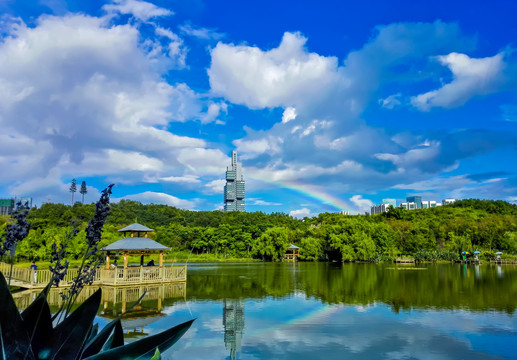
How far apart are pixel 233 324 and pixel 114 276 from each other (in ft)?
33.3

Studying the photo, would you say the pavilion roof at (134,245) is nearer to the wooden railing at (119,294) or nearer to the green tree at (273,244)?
the wooden railing at (119,294)

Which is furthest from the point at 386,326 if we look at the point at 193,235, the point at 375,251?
the point at 193,235

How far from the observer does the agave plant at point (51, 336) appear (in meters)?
1.62

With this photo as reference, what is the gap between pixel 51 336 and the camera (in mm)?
1890

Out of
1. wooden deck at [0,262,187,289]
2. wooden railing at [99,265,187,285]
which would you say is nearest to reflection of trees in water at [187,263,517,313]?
wooden railing at [99,265,187,285]

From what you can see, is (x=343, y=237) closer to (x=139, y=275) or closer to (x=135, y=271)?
(x=139, y=275)

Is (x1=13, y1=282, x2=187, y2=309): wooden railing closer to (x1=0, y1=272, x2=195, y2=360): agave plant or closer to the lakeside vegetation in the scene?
(x1=0, y1=272, x2=195, y2=360): agave plant

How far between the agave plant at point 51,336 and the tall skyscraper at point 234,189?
19040cm

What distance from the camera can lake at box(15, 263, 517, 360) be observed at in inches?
306

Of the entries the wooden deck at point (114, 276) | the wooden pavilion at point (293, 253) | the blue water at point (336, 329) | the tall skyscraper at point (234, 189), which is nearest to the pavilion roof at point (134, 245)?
the wooden deck at point (114, 276)

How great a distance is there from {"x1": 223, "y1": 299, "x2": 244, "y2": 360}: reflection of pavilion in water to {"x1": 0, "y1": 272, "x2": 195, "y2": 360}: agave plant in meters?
5.79

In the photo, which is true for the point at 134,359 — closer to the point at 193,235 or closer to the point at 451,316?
the point at 451,316

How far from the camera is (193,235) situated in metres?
48.3

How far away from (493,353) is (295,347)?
3979mm
